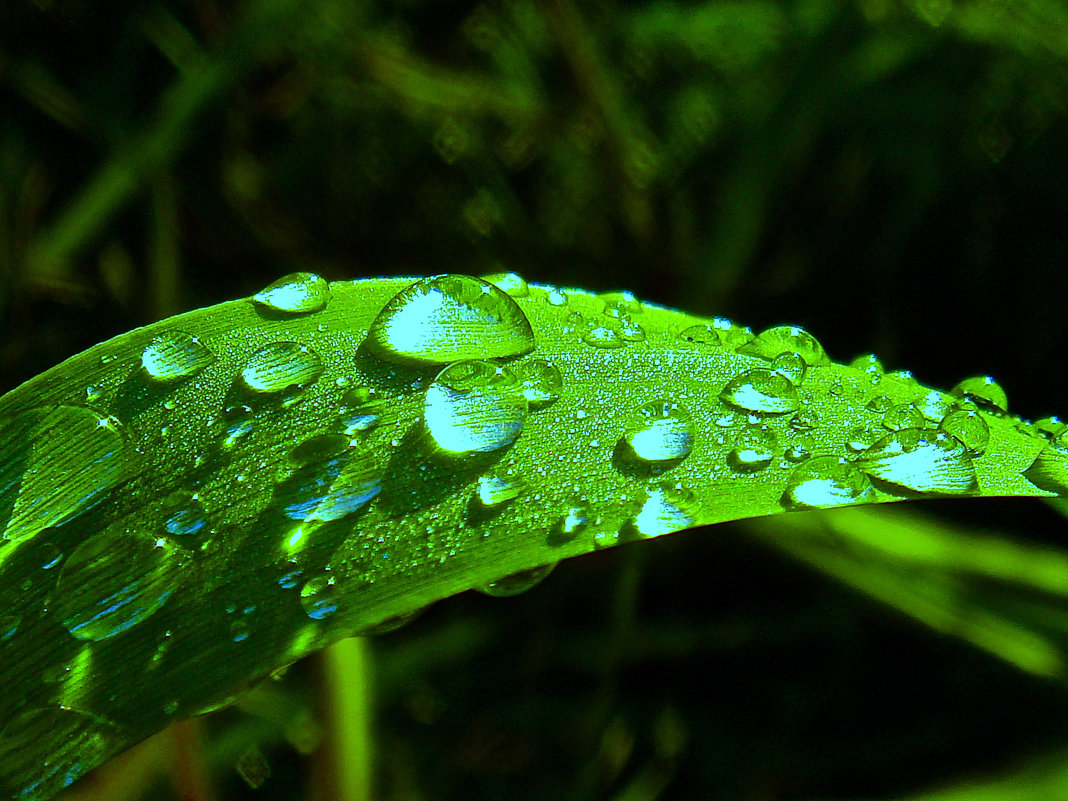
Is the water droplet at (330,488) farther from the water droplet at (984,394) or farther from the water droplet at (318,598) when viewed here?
the water droplet at (984,394)

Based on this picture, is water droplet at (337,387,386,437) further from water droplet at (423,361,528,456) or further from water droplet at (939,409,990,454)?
water droplet at (939,409,990,454)

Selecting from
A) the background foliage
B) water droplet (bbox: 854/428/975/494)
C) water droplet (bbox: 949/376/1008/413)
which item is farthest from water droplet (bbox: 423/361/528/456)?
the background foliage

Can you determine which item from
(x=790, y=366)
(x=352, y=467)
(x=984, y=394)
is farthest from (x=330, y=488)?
(x=984, y=394)

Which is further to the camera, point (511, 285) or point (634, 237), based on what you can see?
point (634, 237)

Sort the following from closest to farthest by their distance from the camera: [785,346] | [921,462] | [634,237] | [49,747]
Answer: [49,747]
[921,462]
[785,346]
[634,237]

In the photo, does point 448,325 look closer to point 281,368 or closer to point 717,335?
point 281,368

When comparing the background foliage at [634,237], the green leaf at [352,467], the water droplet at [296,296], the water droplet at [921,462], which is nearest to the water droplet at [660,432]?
the green leaf at [352,467]
